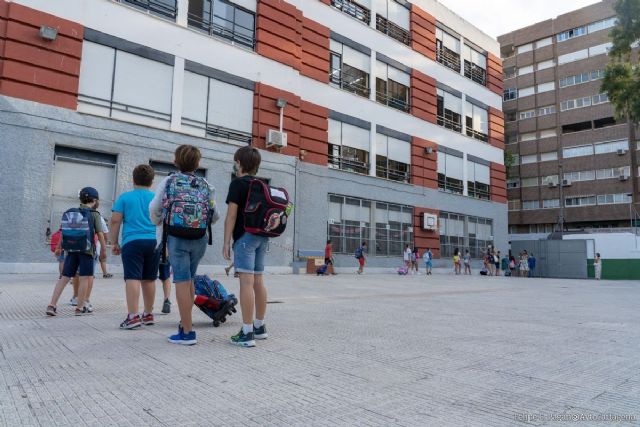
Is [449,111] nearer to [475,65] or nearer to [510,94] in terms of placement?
[475,65]

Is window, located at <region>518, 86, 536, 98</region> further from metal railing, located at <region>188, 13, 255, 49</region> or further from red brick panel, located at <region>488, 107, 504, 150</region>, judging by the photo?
metal railing, located at <region>188, 13, 255, 49</region>

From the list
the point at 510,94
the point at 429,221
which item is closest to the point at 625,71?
the point at 429,221

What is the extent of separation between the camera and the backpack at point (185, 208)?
13.1 ft

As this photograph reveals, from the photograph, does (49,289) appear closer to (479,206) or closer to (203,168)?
(203,168)

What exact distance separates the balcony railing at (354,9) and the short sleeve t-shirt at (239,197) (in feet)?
64.8

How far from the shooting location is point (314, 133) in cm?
1980

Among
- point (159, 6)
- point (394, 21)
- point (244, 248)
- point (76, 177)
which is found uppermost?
point (394, 21)

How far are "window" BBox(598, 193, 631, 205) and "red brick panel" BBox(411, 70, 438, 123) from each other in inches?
1007

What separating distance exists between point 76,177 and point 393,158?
15459mm

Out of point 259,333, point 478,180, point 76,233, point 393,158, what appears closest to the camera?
point 259,333

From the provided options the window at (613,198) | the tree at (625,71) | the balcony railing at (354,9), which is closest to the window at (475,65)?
the tree at (625,71)

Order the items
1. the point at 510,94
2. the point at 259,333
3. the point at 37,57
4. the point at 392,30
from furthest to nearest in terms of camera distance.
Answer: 1. the point at 510,94
2. the point at 392,30
3. the point at 37,57
4. the point at 259,333

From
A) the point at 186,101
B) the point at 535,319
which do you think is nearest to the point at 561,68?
the point at 186,101

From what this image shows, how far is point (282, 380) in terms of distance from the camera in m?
2.93
